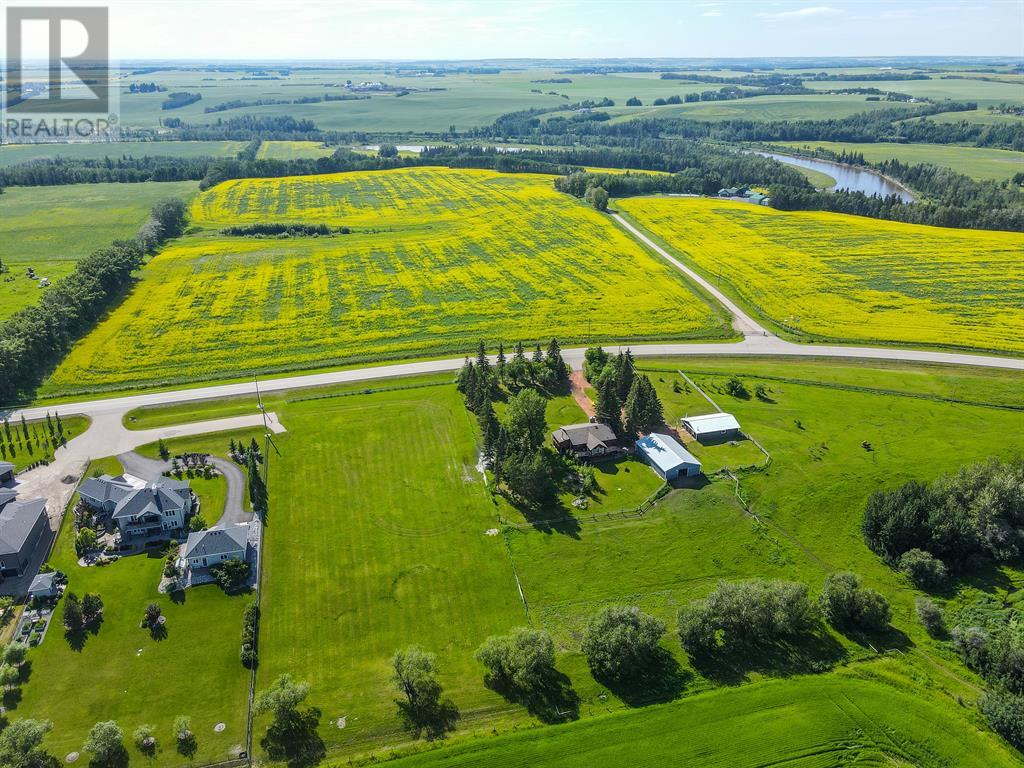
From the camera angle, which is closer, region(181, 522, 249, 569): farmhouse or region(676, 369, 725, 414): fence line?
region(181, 522, 249, 569): farmhouse

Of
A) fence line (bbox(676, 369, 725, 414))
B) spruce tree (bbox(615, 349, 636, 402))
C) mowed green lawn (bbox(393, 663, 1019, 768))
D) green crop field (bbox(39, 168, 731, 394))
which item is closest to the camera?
mowed green lawn (bbox(393, 663, 1019, 768))

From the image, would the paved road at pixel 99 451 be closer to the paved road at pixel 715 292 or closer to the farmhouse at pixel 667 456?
the farmhouse at pixel 667 456

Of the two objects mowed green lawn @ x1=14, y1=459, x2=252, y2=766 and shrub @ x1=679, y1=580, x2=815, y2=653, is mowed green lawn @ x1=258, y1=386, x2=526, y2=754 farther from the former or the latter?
shrub @ x1=679, y1=580, x2=815, y2=653

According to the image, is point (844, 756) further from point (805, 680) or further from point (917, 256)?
point (917, 256)

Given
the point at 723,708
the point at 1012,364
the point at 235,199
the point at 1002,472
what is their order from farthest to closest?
1. the point at 235,199
2. the point at 1012,364
3. the point at 1002,472
4. the point at 723,708

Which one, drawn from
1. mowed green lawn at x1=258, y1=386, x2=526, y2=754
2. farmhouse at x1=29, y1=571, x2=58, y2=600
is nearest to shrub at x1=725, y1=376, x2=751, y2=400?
mowed green lawn at x1=258, y1=386, x2=526, y2=754

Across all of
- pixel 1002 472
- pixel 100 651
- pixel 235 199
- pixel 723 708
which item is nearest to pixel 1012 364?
pixel 1002 472

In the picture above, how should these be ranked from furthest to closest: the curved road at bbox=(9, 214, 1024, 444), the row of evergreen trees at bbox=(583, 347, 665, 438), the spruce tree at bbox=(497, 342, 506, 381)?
the spruce tree at bbox=(497, 342, 506, 381) < the curved road at bbox=(9, 214, 1024, 444) < the row of evergreen trees at bbox=(583, 347, 665, 438)
